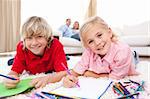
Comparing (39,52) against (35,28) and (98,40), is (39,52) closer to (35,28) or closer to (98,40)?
(35,28)

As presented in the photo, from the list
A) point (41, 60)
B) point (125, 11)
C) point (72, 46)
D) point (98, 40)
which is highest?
point (125, 11)

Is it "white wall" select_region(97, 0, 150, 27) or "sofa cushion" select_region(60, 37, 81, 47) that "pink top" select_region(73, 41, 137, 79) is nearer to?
"sofa cushion" select_region(60, 37, 81, 47)

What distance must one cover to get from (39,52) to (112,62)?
381 millimetres

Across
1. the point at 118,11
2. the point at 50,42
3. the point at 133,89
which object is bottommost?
the point at 133,89

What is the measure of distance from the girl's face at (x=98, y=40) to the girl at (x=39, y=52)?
0.59 feet

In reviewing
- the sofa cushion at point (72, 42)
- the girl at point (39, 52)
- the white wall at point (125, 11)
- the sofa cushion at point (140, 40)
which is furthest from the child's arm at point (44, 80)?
the white wall at point (125, 11)

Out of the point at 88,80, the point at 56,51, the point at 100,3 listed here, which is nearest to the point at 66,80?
the point at 88,80

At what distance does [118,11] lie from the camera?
187 inches

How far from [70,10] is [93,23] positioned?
3853mm

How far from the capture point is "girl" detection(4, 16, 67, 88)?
46.8 inches

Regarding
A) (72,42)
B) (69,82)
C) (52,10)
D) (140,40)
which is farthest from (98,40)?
(52,10)

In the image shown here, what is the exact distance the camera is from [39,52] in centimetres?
129

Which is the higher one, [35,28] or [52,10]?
[52,10]

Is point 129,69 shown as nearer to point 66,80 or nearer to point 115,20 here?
point 66,80
